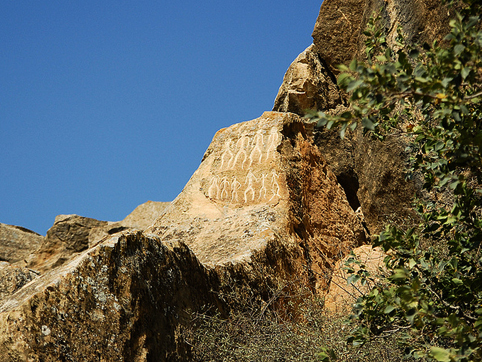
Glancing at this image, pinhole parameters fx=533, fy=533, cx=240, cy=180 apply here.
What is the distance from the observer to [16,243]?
16.3 m

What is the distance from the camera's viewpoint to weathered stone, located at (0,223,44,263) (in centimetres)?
1572

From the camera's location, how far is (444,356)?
95.8 inches

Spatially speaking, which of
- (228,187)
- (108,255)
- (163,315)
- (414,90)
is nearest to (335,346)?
(163,315)

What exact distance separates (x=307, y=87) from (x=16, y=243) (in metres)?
10.1

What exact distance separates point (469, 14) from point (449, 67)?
1.86 feet

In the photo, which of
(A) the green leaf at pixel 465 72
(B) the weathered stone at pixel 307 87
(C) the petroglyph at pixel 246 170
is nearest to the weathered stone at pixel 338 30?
(B) the weathered stone at pixel 307 87

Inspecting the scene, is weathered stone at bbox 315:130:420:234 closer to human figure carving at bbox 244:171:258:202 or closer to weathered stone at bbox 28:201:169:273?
human figure carving at bbox 244:171:258:202

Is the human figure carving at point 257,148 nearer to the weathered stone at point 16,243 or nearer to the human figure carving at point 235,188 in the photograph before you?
the human figure carving at point 235,188

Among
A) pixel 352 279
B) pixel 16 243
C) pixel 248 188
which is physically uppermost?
pixel 16 243

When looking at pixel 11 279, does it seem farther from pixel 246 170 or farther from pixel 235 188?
pixel 246 170

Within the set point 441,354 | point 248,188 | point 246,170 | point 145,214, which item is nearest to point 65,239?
point 145,214

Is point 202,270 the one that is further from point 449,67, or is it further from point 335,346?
point 449,67

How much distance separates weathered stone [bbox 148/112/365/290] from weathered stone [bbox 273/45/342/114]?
184 cm

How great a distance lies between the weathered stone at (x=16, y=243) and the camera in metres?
15.7
